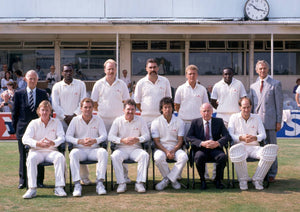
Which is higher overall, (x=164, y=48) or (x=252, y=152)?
(x=164, y=48)

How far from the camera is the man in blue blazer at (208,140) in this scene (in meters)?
6.18

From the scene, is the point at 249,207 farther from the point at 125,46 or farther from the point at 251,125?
the point at 125,46

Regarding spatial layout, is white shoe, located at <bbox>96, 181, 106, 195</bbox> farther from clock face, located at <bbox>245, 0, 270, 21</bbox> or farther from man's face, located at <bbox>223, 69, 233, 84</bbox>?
clock face, located at <bbox>245, 0, 270, 21</bbox>

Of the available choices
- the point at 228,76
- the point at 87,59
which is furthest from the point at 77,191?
the point at 87,59

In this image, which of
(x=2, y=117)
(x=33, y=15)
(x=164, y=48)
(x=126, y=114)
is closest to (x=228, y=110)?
(x=126, y=114)

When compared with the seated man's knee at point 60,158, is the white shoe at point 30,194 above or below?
below

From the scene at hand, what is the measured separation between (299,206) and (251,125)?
1.59m

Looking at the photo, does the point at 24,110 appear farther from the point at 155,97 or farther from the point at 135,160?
the point at 155,97

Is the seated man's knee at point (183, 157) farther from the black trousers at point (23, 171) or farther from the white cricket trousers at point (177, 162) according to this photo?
the black trousers at point (23, 171)

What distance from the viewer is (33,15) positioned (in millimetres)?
17281

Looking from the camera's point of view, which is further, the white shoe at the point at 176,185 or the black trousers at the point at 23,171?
the black trousers at the point at 23,171

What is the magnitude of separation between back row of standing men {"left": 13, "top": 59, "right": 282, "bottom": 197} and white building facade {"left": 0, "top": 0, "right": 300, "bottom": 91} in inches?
405

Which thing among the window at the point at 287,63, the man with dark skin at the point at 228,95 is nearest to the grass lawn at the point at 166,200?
the man with dark skin at the point at 228,95

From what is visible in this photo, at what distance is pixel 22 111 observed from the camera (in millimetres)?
6414
